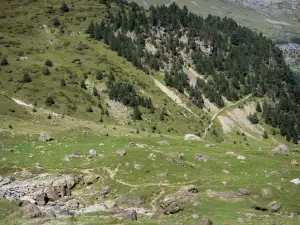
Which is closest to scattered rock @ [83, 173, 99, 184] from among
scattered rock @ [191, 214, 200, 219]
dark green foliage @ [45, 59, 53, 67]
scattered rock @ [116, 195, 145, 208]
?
scattered rock @ [116, 195, 145, 208]

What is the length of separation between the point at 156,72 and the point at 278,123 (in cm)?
6079

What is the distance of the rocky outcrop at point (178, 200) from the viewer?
128 feet

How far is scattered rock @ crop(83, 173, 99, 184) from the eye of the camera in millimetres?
47344

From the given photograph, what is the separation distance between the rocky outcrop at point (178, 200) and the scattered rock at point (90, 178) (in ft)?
36.0

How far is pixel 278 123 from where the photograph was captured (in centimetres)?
16362

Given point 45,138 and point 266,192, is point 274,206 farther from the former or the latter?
point 45,138

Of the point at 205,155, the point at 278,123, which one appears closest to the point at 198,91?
the point at 278,123

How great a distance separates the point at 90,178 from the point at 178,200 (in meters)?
Result: 13.4

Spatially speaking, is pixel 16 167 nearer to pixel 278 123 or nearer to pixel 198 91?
pixel 198 91

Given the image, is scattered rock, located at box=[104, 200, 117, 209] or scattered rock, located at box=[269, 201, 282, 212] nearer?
scattered rock, located at box=[269, 201, 282, 212]

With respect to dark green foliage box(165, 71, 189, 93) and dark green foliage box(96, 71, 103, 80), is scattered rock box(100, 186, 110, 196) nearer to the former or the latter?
dark green foliage box(96, 71, 103, 80)

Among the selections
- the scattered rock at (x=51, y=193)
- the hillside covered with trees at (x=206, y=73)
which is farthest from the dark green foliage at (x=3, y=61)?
the scattered rock at (x=51, y=193)

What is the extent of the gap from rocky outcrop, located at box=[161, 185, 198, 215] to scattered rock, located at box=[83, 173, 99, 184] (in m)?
11.0

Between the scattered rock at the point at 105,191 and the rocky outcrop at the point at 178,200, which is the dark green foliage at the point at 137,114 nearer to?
the scattered rock at the point at 105,191
